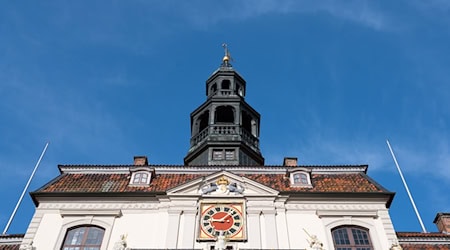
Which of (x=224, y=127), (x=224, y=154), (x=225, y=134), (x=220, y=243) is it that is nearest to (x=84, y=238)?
(x=220, y=243)

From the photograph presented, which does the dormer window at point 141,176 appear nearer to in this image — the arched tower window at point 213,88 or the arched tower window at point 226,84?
the arched tower window at point 213,88

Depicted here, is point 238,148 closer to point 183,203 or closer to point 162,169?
point 162,169

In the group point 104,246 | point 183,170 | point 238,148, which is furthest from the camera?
point 238,148

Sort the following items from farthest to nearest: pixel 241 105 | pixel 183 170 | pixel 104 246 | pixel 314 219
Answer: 1. pixel 241 105
2. pixel 183 170
3. pixel 314 219
4. pixel 104 246

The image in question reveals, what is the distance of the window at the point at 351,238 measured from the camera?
83.9 feet

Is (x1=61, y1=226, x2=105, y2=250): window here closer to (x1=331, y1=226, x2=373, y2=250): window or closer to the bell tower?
the bell tower

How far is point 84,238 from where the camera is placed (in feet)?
85.7

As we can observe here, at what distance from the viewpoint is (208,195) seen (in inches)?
1109

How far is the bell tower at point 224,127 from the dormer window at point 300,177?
248 inches

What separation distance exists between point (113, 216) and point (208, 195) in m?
5.51

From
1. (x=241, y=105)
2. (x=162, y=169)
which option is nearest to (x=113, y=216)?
(x=162, y=169)

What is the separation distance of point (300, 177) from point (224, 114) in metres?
13.2

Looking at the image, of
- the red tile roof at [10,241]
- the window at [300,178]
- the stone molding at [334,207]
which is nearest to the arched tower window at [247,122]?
the window at [300,178]

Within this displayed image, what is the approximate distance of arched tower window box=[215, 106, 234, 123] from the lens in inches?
1613
